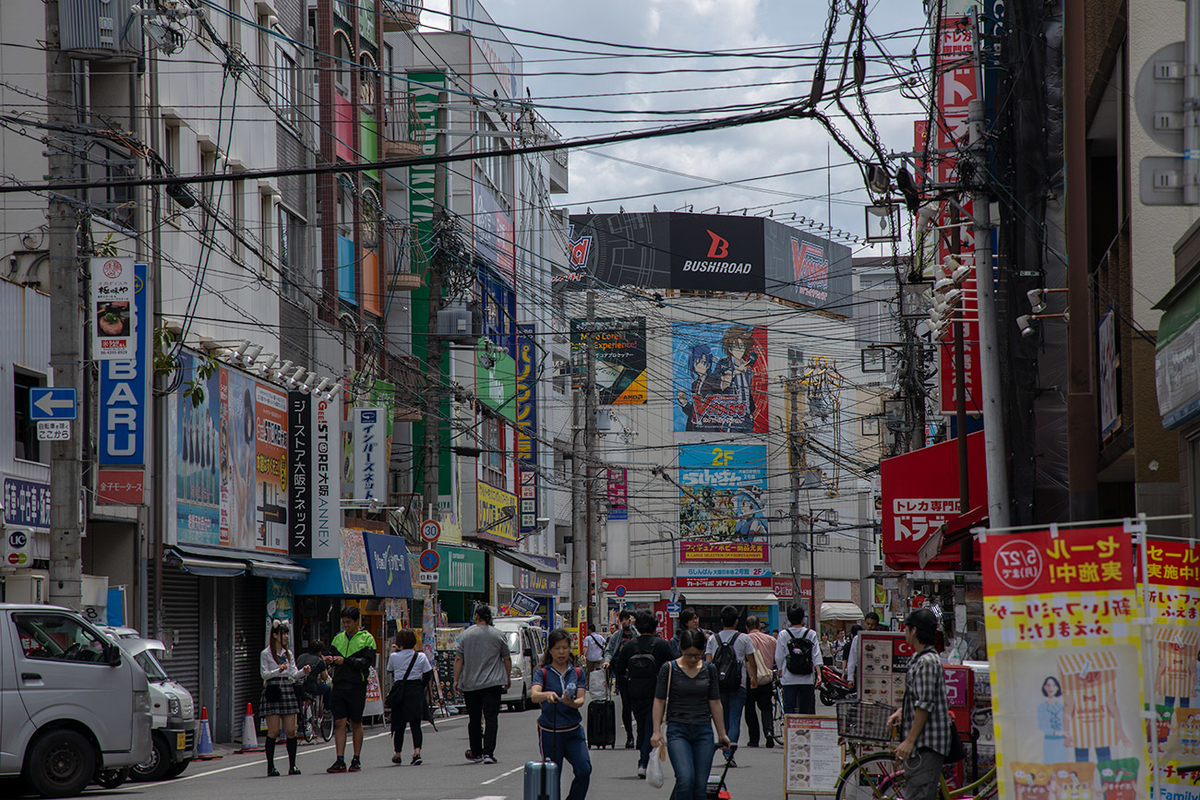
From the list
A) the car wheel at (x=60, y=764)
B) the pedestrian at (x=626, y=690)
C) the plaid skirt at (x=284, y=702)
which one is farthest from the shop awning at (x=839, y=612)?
the car wheel at (x=60, y=764)

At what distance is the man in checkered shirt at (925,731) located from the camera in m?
10.8

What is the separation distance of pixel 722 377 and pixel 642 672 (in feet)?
249

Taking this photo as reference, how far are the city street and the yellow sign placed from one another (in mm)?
25933

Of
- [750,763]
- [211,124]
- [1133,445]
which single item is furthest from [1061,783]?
[211,124]

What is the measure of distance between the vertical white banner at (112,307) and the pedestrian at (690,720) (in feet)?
38.4

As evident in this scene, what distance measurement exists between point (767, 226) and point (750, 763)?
79170 millimetres

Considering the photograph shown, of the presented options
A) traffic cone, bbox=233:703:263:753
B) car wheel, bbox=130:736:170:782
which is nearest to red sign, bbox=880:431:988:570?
traffic cone, bbox=233:703:263:753

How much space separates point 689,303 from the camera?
9425 centimetres

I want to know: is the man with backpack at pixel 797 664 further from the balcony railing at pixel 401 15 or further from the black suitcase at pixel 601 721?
the balcony railing at pixel 401 15

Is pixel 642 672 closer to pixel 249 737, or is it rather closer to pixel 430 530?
pixel 249 737

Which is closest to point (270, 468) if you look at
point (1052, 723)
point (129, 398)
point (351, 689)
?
point (129, 398)

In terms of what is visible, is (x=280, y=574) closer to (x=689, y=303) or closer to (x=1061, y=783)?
(x=1061, y=783)

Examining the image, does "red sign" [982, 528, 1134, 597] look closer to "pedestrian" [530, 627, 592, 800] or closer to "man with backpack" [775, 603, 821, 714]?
"pedestrian" [530, 627, 592, 800]

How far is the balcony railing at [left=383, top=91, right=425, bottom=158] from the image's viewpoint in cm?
3966
